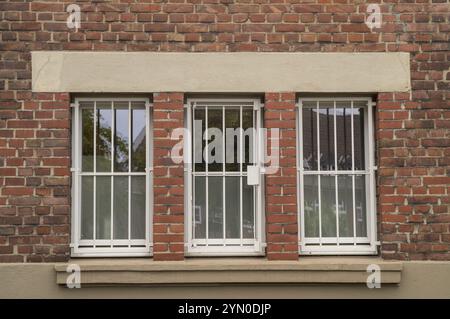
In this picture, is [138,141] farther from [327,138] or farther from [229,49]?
[327,138]

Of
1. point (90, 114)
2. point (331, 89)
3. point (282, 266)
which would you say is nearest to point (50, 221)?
point (90, 114)

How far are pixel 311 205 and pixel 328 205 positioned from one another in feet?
0.54

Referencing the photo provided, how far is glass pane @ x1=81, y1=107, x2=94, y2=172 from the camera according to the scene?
5824 millimetres

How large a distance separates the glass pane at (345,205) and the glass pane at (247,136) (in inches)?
35.6

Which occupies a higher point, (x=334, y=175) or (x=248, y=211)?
(x=334, y=175)

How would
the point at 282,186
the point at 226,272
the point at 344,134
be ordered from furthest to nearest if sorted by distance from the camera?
the point at 344,134 → the point at 282,186 → the point at 226,272

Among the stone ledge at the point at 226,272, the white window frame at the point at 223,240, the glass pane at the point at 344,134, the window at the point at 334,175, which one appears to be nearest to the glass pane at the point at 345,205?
the window at the point at 334,175

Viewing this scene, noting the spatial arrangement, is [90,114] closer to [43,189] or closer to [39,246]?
[43,189]

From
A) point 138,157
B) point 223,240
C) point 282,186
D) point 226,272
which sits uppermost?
point 138,157

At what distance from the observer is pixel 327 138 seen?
19.4 ft

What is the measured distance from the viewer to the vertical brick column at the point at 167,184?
18.5 feet

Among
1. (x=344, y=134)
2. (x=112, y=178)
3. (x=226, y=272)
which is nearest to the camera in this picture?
(x=226, y=272)

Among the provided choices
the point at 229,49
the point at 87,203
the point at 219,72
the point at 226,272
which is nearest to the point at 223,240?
the point at 226,272

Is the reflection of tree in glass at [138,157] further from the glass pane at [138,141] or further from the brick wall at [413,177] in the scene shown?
the brick wall at [413,177]
